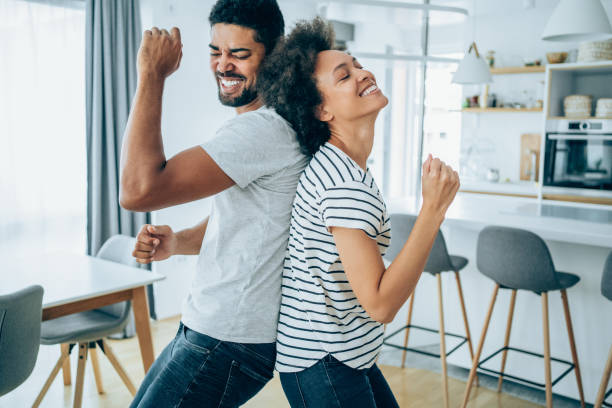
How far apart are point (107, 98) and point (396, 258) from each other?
3.31 meters

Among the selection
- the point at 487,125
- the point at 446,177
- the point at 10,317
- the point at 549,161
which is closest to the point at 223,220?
the point at 446,177

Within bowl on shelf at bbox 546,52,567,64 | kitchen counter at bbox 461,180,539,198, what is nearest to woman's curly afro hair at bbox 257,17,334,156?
bowl on shelf at bbox 546,52,567,64

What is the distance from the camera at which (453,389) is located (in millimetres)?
3039

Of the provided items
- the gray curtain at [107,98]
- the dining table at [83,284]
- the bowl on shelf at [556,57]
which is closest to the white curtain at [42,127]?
the gray curtain at [107,98]

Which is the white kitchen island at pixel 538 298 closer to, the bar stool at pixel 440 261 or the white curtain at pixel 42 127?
the bar stool at pixel 440 261

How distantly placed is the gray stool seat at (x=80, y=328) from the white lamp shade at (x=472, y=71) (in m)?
2.80

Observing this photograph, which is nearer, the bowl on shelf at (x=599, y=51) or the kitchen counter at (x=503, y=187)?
the bowl on shelf at (x=599, y=51)

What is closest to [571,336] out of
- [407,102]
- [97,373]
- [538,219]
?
[538,219]

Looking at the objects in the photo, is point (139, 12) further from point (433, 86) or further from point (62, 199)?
point (433, 86)

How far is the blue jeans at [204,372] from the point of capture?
1.08 m

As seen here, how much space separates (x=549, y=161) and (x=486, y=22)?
2.32 meters

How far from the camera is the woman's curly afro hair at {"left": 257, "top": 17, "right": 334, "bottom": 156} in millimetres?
1111

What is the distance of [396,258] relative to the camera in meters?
0.99

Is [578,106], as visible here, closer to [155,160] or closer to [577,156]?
[577,156]
